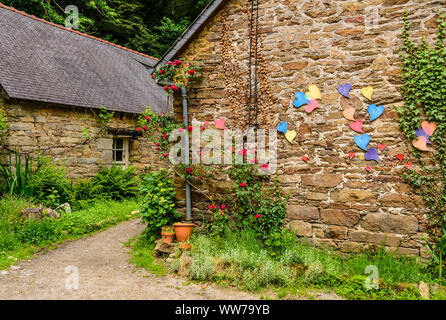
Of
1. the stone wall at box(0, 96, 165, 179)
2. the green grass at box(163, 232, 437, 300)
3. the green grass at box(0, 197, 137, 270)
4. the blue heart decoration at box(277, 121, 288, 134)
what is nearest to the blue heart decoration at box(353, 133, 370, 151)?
the blue heart decoration at box(277, 121, 288, 134)

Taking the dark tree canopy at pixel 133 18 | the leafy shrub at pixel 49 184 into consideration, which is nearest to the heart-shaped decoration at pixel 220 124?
the leafy shrub at pixel 49 184

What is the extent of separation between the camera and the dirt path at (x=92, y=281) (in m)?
3.88

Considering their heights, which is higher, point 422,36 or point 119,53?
point 119,53

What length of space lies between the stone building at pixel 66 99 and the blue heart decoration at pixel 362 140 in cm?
705

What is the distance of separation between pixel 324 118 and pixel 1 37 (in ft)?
31.6

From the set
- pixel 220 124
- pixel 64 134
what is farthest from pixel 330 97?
pixel 64 134

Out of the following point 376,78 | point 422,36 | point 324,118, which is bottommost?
point 324,118

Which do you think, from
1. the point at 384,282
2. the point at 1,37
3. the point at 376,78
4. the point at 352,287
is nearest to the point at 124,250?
the point at 352,287

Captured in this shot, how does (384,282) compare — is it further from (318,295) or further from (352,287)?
(318,295)

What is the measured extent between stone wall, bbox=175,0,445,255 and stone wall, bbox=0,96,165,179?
519 centimetres

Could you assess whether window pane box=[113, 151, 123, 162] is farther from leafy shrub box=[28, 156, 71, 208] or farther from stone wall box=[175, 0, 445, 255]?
stone wall box=[175, 0, 445, 255]

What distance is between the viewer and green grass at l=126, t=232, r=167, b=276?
15.6ft

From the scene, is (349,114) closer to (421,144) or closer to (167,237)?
(421,144)
